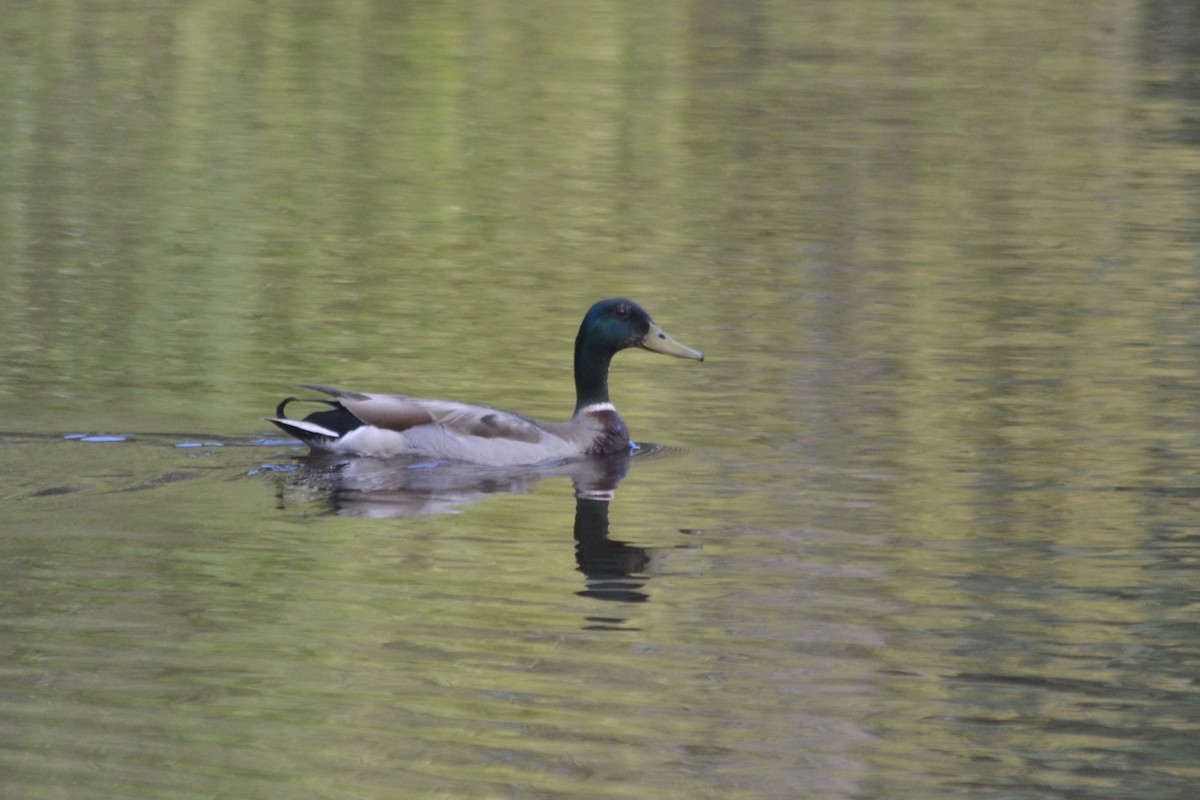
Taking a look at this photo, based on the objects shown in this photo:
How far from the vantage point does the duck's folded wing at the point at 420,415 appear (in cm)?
1216

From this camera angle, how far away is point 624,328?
44.2 feet

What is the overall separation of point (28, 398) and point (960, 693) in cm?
693

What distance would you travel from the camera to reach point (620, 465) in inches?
494

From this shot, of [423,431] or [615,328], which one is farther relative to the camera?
[615,328]

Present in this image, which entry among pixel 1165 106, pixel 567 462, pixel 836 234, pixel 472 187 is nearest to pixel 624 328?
pixel 567 462

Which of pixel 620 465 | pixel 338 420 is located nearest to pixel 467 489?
pixel 338 420

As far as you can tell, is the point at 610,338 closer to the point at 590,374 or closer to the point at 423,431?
the point at 590,374

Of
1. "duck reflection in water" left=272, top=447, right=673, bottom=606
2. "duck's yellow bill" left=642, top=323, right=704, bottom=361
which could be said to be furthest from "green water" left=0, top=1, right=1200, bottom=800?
"duck's yellow bill" left=642, top=323, right=704, bottom=361

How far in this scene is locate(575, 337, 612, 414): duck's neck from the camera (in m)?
13.2

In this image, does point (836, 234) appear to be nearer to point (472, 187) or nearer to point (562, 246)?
point (562, 246)

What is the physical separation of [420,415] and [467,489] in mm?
648

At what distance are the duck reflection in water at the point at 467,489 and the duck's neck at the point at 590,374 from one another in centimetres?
51

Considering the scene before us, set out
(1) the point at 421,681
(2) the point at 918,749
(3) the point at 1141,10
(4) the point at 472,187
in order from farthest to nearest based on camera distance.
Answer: (3) the point at 1141,10 → (4) the point at 472,187 → (1) the point at 421,681 → (2) the point at 918,749

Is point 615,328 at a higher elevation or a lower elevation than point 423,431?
higher
